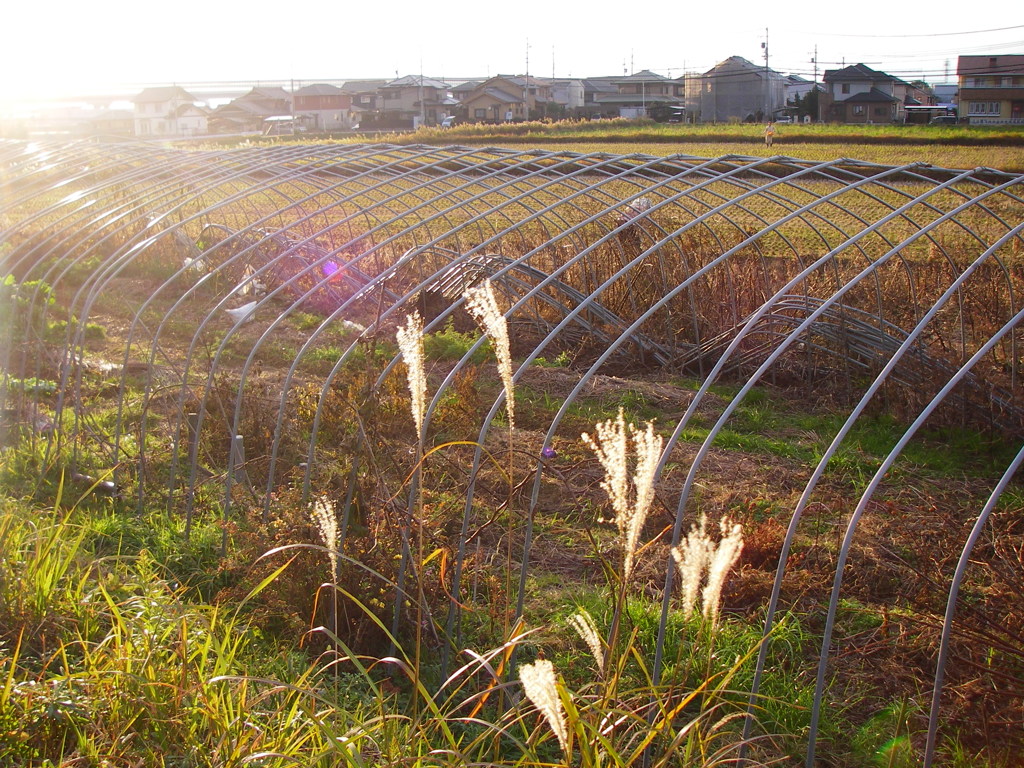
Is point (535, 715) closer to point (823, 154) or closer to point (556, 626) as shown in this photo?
point (556, 626)

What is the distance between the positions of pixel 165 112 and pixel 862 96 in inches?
2035

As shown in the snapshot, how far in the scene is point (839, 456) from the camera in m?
6.83

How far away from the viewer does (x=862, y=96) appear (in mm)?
53094

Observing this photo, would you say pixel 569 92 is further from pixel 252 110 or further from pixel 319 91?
pixel 252 110

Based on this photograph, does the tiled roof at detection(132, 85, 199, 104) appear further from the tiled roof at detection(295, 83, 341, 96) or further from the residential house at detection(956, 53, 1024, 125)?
the residential house at detection(956, 53, 1024, 125)

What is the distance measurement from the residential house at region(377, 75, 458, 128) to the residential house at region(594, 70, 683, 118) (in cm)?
1246

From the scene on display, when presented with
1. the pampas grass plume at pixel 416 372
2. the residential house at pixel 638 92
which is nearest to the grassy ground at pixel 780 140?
the pampas grass plume at pixel 416 372

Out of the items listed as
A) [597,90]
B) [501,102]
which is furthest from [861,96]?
[597,90]

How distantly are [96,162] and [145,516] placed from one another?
10488 mm

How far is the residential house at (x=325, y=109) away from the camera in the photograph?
61.6 m

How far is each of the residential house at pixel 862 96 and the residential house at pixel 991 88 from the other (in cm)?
376

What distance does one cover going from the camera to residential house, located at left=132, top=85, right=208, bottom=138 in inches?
2623

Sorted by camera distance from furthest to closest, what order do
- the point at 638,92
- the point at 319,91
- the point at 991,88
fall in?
1. the point at 638,92
2. the point at 319,91
3. the point at 991,88

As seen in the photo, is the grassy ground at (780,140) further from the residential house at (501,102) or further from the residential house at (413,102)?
the residential house at (413,102)
